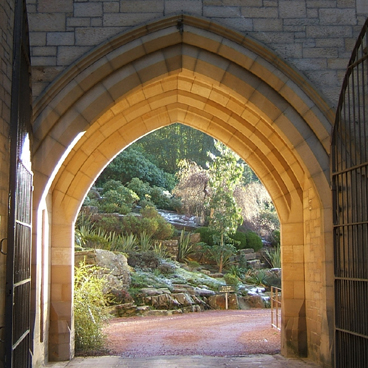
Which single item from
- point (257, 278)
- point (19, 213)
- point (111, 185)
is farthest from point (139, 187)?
point (19, 213)

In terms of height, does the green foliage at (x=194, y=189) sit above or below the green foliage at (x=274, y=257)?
above

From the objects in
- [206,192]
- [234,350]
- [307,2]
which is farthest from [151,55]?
[206,192]

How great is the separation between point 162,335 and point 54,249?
283 centimetres

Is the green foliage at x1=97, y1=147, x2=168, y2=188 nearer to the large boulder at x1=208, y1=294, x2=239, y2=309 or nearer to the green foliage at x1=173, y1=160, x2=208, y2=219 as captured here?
the green foliage at x1=173, y1=160, x2=208, y2=219

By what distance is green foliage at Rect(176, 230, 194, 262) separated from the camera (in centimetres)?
1758

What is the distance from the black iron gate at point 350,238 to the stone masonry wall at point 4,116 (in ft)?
8.82

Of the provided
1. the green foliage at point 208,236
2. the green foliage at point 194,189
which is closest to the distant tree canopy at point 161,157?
the green foliage at point 194,189

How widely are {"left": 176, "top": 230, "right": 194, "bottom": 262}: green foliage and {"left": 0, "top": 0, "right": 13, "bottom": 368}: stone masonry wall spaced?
13.6 metres

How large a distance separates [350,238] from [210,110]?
3.46 metres

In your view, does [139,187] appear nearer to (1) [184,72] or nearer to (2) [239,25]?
(1) [184,72]

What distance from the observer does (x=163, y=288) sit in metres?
13.8

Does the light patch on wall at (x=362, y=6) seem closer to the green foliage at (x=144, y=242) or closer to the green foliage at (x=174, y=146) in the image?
the green foliage at (x=144, y=242)

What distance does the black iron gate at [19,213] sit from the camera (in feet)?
12.9

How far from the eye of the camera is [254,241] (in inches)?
754
